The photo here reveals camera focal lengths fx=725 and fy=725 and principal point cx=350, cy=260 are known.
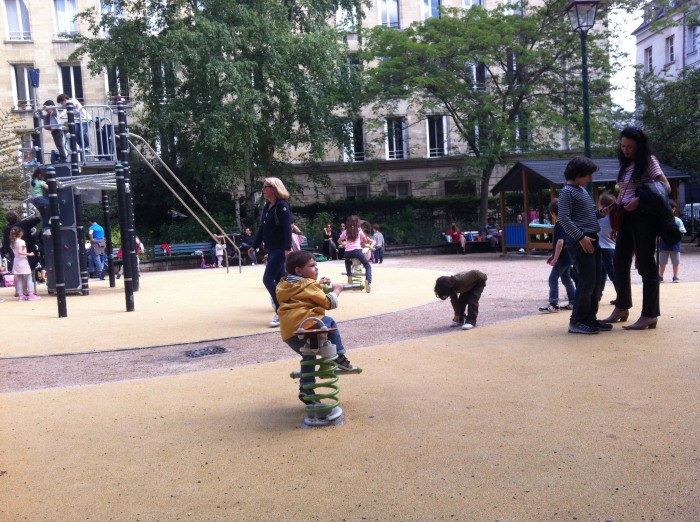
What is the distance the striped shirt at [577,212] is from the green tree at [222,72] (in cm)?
2204

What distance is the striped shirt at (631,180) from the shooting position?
7.21m

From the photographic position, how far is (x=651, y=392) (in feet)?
16.6

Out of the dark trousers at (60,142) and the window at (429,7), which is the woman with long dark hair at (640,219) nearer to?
the dark trousers at (60,142)

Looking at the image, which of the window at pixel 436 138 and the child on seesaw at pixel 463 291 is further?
the window at pixel 436 138

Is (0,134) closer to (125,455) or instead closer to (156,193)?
(156,193)

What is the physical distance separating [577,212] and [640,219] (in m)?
0.61

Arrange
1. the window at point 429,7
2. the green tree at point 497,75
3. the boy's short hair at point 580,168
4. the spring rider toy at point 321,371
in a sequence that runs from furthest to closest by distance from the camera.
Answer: the window at point 429,7 → the green tree at point 497,75 → the boy's short hair at point 580,168 → the spring rider toy at point 321,371

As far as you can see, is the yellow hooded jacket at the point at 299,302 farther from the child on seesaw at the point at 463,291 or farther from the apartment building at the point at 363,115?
the apartment building at the point at 363,115

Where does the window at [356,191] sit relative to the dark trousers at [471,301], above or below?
above

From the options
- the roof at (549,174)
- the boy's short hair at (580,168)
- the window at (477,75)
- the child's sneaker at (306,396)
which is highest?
the window at (477,75)

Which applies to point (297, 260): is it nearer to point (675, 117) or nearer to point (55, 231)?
point (55, 231)

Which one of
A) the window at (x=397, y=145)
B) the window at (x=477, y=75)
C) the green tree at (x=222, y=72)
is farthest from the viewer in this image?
the window at (x=397, y=145)

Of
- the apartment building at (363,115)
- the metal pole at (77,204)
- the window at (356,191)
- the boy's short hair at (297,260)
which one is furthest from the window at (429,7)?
the boy's short hair at (297,260)

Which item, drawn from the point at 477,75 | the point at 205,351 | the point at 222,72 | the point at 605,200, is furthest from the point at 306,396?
the point at 477,75
